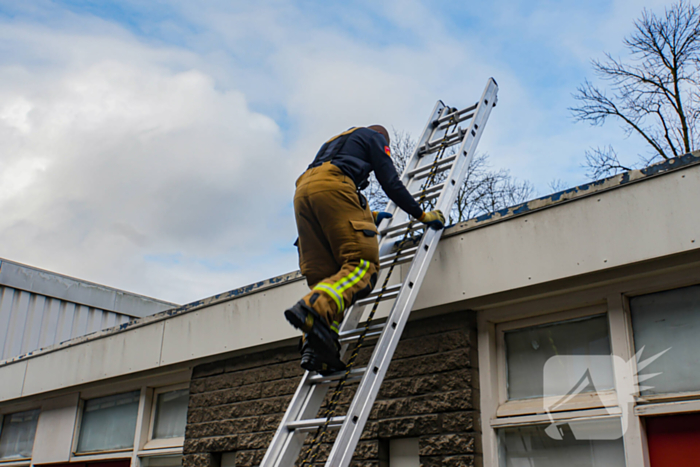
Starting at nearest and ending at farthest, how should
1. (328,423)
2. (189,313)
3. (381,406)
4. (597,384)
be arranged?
(328,423)
(597,384)
(381,406)
(189,313)

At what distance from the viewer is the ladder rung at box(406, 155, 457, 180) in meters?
4.65

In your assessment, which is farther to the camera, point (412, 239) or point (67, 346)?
point (67, 346)

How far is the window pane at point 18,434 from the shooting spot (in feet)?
25.1

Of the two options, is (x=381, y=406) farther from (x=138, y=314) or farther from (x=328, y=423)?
(x=138, y=314)

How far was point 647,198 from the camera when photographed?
343 centimetres

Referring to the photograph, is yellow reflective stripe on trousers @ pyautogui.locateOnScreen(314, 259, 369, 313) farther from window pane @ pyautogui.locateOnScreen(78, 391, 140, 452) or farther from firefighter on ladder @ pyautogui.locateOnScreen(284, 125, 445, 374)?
window pane @ pyautogui.locateOnScreen(78, 391, 140, 452)

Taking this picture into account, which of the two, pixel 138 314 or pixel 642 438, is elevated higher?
pixel 138 314

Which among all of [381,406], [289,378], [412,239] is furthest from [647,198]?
[289,378]

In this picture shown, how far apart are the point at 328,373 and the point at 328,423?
1.52ft

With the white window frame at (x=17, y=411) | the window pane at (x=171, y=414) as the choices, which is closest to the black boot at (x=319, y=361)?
the window pane at (x=171, y=414)

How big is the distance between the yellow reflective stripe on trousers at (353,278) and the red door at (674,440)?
5.50 ft

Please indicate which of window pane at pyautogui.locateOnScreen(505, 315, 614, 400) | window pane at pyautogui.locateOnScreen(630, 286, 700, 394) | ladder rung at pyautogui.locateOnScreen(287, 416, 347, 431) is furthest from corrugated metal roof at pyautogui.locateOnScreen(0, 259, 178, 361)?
window pane at pyautogui.locateOnScreen(630, 286, 700, 394)

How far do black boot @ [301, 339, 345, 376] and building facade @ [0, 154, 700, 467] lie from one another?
82 centimetres

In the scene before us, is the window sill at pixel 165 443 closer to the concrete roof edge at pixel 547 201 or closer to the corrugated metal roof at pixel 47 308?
the concrete roof edge at pixel 547 201
